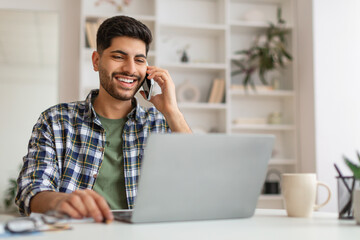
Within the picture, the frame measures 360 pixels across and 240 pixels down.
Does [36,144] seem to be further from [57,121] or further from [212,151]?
[212,151]

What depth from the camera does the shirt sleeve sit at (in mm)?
1205

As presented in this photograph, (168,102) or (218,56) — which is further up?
(218,56)

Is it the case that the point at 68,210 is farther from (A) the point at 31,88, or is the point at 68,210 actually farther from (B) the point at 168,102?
(A) the point at 31,88

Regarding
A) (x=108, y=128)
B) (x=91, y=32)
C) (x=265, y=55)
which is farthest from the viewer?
(x=265, y=55)

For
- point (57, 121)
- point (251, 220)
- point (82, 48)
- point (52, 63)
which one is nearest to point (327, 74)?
point (82, 48)

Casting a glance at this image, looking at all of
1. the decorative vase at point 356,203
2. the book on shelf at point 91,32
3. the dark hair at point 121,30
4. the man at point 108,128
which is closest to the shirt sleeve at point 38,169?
the man at point 108,128

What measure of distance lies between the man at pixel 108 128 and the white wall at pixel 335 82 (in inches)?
80.9

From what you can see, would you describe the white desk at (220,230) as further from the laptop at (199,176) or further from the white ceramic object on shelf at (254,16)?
the white ceramic object on shelf at (254,16)

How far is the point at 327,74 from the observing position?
3.43m

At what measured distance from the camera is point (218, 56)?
3.78 metres

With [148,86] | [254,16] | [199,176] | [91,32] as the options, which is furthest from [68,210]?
[254,16]

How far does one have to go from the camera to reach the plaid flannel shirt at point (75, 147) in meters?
1.41

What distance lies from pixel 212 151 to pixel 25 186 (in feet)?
2.19

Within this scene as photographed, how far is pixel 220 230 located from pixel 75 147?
88 centimetres
